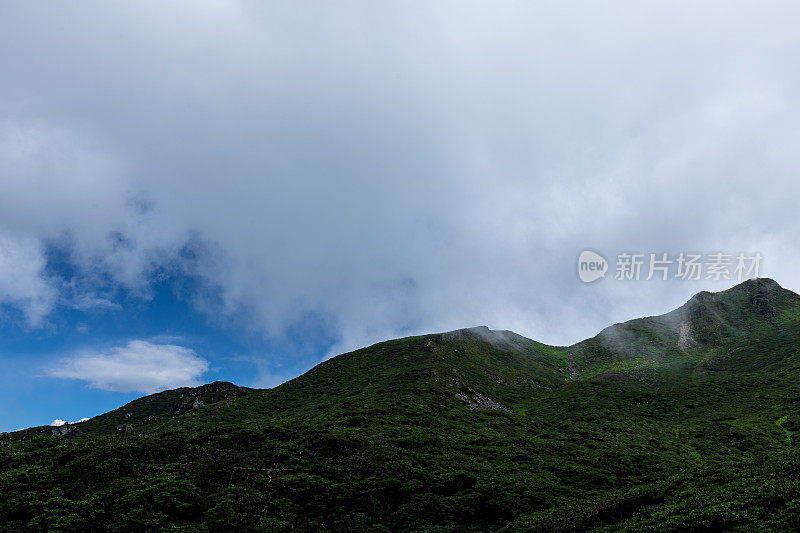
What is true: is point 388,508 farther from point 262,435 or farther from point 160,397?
point 160,397

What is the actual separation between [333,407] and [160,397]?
112143 millimetres

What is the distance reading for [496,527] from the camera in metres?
32.0

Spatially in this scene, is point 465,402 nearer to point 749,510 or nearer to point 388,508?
point 388,508

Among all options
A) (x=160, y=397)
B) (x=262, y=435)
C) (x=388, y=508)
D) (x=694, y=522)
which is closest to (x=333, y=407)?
(x=262, y=435)

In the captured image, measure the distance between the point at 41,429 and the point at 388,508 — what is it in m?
164

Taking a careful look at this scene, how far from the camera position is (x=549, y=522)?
2884 cm

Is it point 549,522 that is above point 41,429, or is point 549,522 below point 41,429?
below

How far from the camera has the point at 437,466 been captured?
4409 centimetres

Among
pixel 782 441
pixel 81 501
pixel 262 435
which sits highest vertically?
pixel 262 435

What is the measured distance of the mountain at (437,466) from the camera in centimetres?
2722

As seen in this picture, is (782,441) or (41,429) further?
(41,429)

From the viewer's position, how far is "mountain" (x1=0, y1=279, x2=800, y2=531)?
27.2 metres

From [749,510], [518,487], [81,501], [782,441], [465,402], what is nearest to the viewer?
[749,510]

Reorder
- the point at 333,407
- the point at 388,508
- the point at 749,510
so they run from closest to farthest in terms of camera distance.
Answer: the point at 749,510 → the point at 388,508 → the point at 333,407
